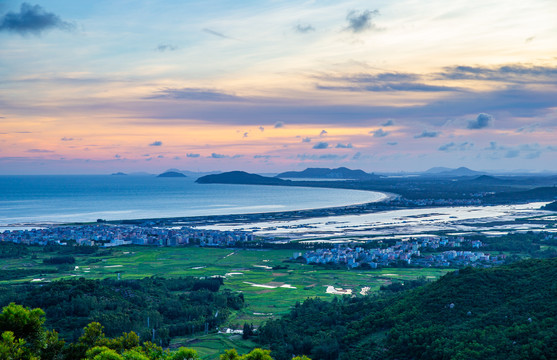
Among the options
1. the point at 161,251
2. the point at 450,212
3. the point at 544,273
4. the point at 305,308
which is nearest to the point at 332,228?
the point at 161,251

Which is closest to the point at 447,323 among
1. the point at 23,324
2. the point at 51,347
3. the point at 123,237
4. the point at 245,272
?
the point at 51,347

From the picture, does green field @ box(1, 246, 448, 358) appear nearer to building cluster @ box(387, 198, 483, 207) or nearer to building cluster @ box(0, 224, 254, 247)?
building cluster @ box(0, 224, 254, 247)

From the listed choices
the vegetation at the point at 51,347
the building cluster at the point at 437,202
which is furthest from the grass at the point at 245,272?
the building cluster at the point at 437,202

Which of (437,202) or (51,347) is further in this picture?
(437,202)

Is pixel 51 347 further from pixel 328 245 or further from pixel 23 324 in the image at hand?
pixel 328 245

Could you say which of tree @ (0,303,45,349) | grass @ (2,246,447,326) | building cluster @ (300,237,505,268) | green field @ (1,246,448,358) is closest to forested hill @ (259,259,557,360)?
green field @ (1,246,448,358)

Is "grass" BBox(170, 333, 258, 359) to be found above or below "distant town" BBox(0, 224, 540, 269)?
below
